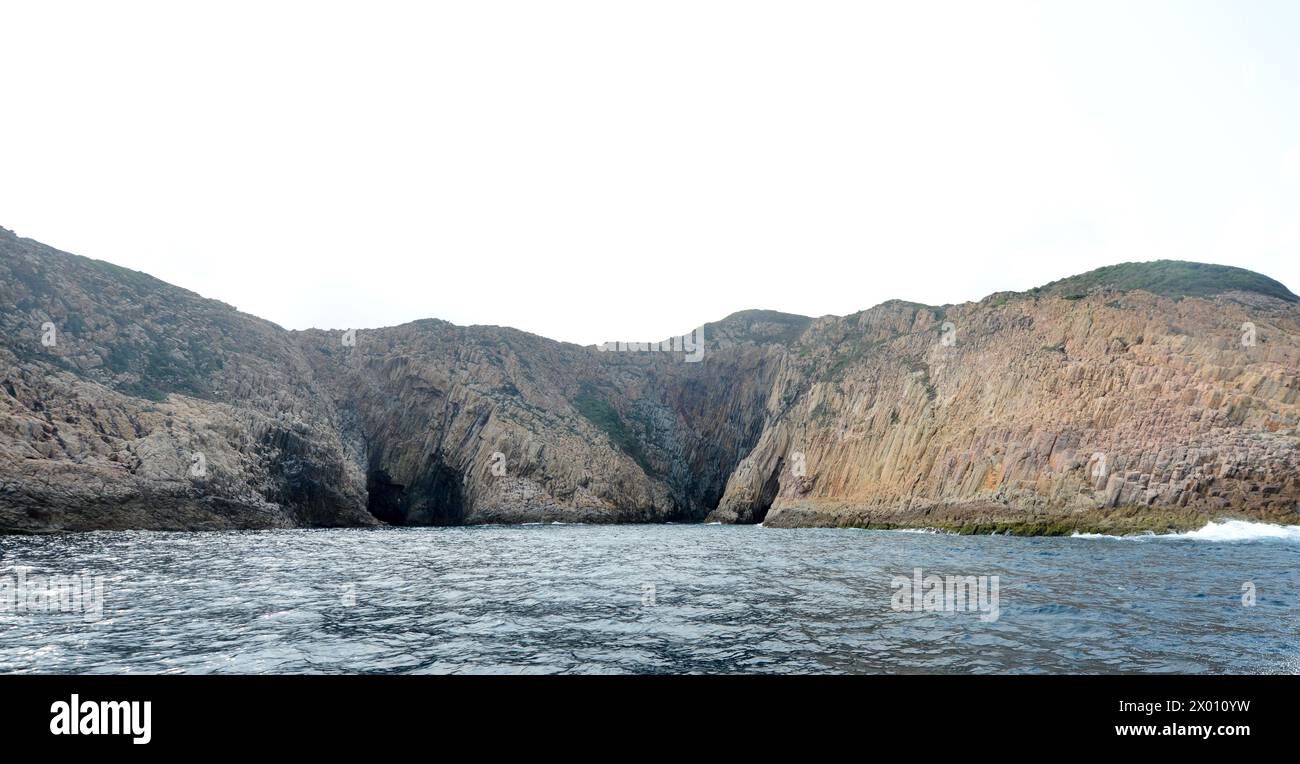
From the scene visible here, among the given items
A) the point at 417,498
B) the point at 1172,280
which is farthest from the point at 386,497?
the point at 1172,280

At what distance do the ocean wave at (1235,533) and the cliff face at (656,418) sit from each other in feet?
6.06

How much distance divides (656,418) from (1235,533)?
366 feet

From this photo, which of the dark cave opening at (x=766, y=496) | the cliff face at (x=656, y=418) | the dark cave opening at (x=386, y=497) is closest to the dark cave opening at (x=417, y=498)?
the dark cave opening at (x=386, y=497)

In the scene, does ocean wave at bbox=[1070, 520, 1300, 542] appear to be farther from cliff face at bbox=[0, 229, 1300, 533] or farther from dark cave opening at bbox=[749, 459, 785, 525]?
dark cave opening at bbox=[749, 459, 785, 525]

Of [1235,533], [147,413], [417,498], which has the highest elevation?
[147,413]

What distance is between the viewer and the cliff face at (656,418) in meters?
57.2

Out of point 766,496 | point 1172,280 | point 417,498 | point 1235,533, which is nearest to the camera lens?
point 1235,533

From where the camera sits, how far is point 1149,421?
6072 centimetres

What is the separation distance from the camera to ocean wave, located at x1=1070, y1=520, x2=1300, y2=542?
46.3 meters

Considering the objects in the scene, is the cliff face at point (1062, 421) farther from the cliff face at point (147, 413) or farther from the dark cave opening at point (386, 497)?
the cliff face at point (147, 413)

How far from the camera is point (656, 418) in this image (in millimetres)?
153125

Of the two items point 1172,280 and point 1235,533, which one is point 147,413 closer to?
point 1235,533
